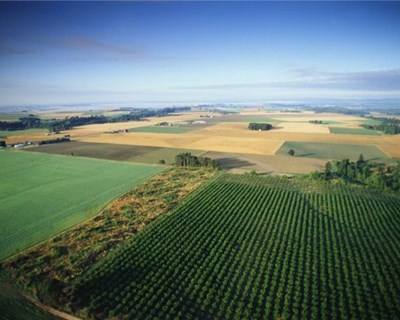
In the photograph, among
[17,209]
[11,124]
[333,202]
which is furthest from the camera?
[11,124]

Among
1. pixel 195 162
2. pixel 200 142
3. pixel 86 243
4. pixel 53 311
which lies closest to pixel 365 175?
pixel 195 162

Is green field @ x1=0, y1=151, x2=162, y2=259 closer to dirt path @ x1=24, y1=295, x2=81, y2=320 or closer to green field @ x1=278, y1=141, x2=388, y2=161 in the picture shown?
dirt path @ x1=24, y1=295, x2=81, y2=320

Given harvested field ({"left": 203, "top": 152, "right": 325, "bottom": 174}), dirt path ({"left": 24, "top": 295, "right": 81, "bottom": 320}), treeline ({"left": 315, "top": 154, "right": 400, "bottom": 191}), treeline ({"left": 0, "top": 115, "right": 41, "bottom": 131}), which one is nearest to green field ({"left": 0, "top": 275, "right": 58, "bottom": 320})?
dirt path ({"left": 24, "top": 295, "right": 81, "bottom": 320})

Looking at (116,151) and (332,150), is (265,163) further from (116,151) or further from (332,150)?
(116,151)

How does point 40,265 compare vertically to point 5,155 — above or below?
below

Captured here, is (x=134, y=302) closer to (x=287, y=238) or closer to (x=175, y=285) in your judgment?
(x=175, y=285)

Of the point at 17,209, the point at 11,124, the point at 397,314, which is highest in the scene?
the point at 11,124

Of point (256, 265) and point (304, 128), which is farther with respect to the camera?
point (304, 128)

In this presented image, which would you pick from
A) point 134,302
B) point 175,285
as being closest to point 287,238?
point 175,285
